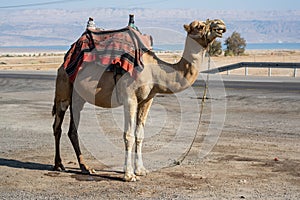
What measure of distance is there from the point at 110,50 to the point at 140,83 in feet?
2.72

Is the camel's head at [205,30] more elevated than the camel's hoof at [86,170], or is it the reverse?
the camel's head at [205,30]

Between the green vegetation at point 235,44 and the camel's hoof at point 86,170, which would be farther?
the green vegetation at point 235,44

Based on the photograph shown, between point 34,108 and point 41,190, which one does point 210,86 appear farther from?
point 41,190

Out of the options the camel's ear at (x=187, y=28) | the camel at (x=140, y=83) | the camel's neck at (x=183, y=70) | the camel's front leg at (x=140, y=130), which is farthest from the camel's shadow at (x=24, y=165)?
the camel's ear at (x=187, y=28)

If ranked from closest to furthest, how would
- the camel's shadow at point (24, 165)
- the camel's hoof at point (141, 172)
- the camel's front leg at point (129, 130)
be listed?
the camel's front leg at point (129, 130) < the camel's hoof at point (141, 172) < the camel's shadow at point (24, 165)

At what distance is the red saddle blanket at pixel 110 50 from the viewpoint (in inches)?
344

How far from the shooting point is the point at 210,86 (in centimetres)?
2644

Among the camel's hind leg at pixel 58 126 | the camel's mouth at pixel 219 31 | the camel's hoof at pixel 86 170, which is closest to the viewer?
the camel's mouth at pixel 219 31

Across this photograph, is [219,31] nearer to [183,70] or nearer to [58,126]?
[183,70]

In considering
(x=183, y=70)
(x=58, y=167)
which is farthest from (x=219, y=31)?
(x=58, y=167)

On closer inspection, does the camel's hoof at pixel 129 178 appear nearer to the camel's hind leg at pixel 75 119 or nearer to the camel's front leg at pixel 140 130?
the camel's front leg at pixel 140 130

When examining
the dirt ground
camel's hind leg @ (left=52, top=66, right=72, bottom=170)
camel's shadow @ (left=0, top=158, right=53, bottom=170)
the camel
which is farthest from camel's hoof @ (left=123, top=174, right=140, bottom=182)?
camel's shadow @ (left=0, top=158, right=53, bottom=170)

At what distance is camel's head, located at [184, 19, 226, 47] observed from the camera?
819 cm

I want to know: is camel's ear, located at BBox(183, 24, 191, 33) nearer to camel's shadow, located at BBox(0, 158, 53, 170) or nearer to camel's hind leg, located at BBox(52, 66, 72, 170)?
camel's hind leg, located at BBox(52, 66, 72, 170)
